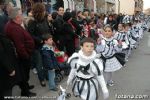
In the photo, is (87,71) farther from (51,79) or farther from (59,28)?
(59,28)

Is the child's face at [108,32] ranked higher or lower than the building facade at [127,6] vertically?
higher

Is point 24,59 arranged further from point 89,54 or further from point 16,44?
point 89,54

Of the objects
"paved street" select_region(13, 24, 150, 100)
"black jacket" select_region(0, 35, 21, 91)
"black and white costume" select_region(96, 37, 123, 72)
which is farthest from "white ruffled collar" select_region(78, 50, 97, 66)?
"black and white costume" select_region(96, 37, 123, 72)

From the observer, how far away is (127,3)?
90.2 meters

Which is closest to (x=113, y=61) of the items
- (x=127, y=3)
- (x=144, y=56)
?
(x=144, y=56)

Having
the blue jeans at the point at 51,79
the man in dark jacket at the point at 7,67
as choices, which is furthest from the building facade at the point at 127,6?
the man in dark jacket at the point at 7,67

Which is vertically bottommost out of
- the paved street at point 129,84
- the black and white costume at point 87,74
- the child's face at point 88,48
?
the paved street at point 129,84

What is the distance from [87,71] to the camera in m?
5.60

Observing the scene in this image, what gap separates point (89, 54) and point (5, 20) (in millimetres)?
2738

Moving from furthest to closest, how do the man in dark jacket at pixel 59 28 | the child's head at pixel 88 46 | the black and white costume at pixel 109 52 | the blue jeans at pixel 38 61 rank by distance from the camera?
1. the man in dark jacket at pixel 59 28
2. the black and white costume at pixel 109 52
3. the blue jeans at pixel 38 61
4. the child's head at pixel 88 46

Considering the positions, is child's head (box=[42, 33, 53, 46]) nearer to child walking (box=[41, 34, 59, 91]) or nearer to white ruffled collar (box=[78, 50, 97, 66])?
child walking (box=[41, 34, 59, 91])

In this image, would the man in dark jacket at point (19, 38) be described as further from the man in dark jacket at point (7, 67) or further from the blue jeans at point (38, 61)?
the blue jeans at point (38, 61)

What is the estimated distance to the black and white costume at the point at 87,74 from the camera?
555cm

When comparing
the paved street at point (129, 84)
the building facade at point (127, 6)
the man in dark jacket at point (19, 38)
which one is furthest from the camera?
the building facade at point (127, 6)
